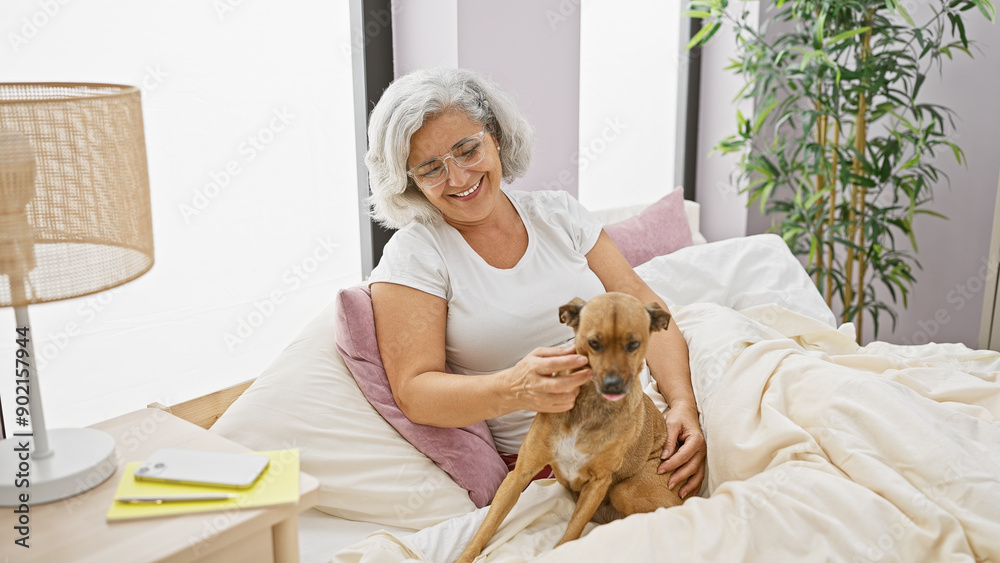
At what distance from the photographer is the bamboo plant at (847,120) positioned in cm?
286

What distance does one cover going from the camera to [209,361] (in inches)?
79.7

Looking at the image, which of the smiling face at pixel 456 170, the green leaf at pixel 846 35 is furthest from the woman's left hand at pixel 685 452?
the green leaf at pixel 846 35

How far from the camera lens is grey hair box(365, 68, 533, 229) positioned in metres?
1.59

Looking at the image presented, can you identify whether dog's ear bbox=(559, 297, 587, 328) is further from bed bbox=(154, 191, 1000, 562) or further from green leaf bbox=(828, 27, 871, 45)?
green leaf bbox=(828, 27, 871, 45)

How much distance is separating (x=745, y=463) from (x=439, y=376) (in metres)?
0.62

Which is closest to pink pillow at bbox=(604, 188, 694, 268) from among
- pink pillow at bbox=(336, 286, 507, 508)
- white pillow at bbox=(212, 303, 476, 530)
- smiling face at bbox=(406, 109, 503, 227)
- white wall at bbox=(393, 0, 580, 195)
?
white wall at bbox=(393, 0, 580, 195)

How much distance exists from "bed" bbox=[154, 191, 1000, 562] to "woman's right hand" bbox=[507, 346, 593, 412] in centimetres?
22

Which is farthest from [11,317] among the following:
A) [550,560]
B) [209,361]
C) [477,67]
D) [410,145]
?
[477,67]

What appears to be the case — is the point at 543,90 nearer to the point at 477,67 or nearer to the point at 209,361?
the point at 477,67

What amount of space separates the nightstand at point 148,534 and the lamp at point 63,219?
0.04 meters

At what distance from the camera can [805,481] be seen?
1.22m

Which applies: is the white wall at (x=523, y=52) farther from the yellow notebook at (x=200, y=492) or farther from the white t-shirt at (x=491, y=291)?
the yellow notebook at (x=200, y=492)

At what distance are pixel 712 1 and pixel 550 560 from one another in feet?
8.78

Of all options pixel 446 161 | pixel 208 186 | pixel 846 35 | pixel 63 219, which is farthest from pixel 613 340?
pixel 846 35
